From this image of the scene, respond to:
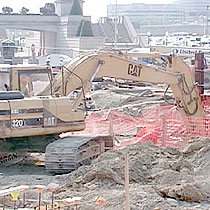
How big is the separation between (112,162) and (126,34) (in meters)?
58.5

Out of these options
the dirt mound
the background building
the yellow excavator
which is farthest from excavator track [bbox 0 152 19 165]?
the background building

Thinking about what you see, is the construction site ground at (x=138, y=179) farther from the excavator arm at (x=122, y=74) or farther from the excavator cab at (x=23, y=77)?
the excavator arm at (x=122, y=74)

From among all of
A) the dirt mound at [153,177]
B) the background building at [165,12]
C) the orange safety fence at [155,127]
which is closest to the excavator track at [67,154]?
the dirt mound at [153,177]

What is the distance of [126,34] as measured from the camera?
69.2m

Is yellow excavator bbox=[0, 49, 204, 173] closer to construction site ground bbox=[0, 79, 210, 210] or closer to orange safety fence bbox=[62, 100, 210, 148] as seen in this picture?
construction site ground bbox=[0, 79, 210, 210]

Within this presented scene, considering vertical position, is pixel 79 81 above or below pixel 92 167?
above

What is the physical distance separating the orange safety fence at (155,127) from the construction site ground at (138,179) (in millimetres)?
2973

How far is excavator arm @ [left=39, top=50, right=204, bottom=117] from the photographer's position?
14805mm

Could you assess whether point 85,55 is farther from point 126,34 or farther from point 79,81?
point 126,34

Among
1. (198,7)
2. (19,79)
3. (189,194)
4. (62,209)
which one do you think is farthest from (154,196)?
(198,7)

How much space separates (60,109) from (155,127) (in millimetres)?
4884

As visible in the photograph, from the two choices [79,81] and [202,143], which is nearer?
[202,143]

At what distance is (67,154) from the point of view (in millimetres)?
13180

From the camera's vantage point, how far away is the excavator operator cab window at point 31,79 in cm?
1389
